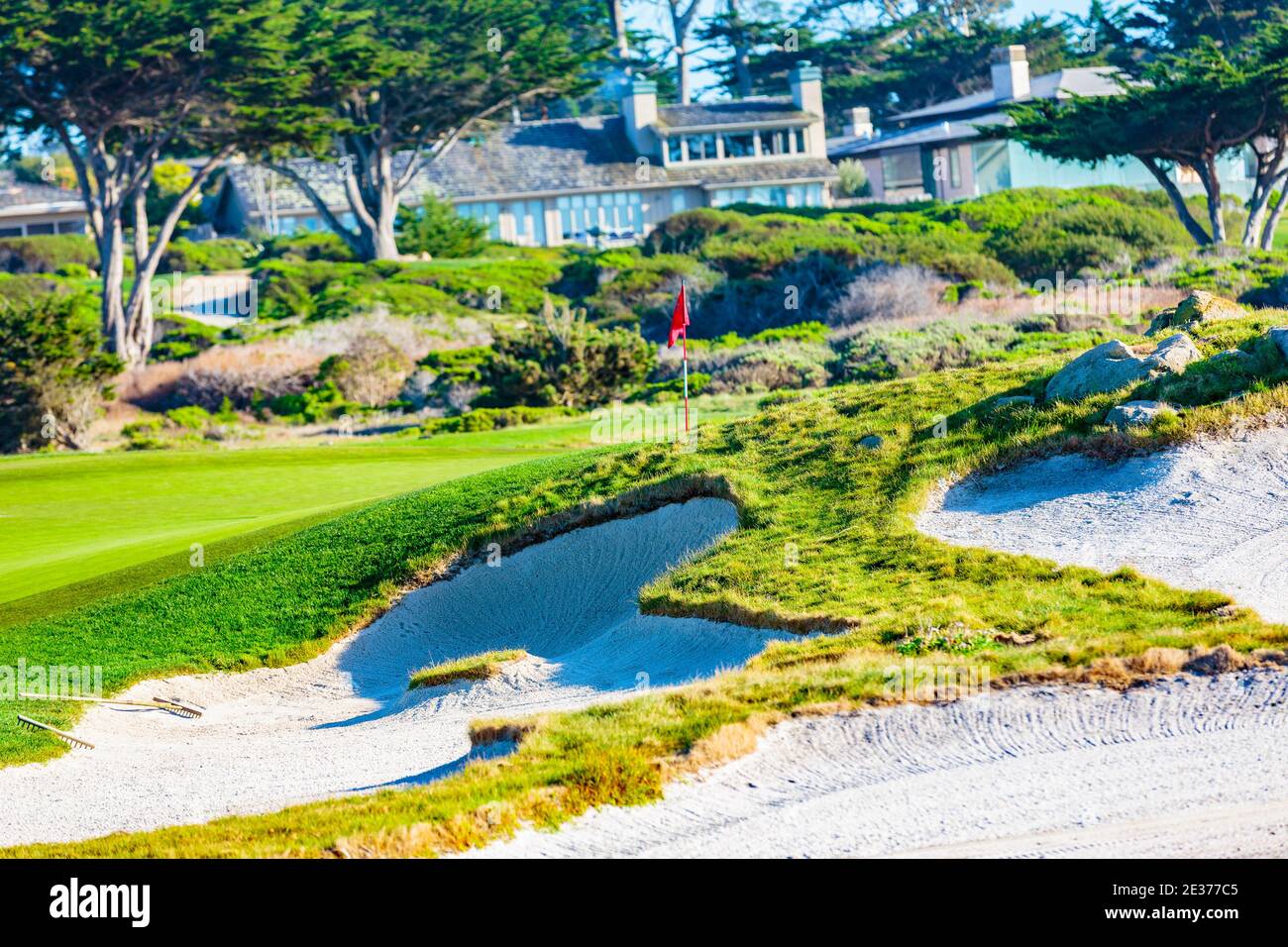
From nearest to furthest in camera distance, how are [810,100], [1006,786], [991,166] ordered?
[1006,786], [991,166], [810,100]

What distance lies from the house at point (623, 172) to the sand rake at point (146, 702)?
207 ft

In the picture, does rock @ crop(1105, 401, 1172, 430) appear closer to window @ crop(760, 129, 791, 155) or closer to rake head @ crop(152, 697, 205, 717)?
rake head @ crop(152, 697, 205, 717)

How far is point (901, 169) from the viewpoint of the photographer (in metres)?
83.5

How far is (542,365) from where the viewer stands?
143ft

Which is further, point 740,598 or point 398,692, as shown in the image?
point 398,692

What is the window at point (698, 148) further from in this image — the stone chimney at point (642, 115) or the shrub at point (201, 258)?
the shrub at point (201, 258)

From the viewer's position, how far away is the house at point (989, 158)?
7206 cm

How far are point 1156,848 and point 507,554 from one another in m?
13.3

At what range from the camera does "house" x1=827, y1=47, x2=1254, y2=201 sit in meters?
72.1

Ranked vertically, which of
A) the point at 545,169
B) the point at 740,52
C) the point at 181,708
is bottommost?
the point at 181,708

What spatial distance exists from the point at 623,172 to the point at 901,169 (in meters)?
13.7
